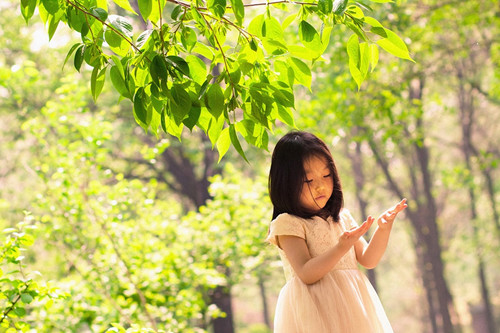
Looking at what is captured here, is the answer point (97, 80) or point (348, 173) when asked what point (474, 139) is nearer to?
point (348, 173)

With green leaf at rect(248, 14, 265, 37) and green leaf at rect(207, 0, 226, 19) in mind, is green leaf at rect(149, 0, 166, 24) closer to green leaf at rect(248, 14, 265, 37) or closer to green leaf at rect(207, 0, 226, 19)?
green leaf at rect(207, 0, 226, 19)

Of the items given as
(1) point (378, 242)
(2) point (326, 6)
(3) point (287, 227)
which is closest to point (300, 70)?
(2) point (326, 6)

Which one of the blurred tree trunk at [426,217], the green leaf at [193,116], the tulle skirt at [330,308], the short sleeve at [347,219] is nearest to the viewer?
the green leaf at [193,116]

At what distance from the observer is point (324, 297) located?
2.33m

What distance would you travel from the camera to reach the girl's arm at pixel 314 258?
7.06 feet

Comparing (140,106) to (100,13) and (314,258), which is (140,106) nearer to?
(100,13)

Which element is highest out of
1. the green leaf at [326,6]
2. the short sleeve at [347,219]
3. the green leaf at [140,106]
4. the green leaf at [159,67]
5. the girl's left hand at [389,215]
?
the green leaf at [326,6]

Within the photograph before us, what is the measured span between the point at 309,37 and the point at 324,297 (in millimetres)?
1102

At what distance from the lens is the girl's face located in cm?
243

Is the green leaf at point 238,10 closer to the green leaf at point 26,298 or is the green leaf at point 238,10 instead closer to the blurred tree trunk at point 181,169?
the green leaf at point 26,298

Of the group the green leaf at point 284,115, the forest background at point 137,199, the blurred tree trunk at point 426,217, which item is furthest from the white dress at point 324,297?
the blurred tree trunk at point 426,217

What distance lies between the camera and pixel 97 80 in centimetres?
168

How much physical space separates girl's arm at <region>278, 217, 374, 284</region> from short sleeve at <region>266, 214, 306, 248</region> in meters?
0.03

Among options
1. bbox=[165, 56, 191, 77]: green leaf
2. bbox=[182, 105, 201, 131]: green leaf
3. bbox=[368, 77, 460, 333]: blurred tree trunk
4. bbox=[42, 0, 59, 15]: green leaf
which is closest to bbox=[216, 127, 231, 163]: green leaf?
bbox=[182, 105, 201, 131]: green leaf
